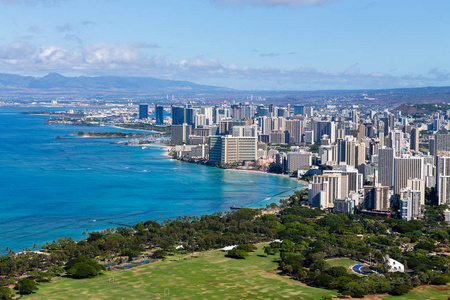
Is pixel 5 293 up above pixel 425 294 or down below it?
above

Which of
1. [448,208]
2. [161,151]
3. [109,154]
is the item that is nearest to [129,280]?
[448,208]

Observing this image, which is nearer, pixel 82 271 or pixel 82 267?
pixel 82 271

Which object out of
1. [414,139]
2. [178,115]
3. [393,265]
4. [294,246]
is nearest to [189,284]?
[294,246]

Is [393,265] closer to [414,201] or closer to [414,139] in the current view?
[414,201]

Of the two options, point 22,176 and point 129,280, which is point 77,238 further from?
point 22,176

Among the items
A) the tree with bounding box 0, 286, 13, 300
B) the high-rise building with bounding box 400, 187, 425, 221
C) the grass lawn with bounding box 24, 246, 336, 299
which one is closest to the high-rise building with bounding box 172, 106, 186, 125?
the high-rise building with bounding box 400, 187, 425, 221

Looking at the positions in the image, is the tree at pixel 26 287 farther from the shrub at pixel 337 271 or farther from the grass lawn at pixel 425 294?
the grass lawn at pixel 425 294

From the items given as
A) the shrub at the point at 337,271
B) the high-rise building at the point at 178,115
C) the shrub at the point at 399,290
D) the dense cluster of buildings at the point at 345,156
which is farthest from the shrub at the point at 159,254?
the high-rise building at the point at 178,115

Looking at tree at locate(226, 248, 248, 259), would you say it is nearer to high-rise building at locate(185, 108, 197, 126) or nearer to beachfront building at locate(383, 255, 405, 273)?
beachfront building at locate(383, 255, 405, 273)
